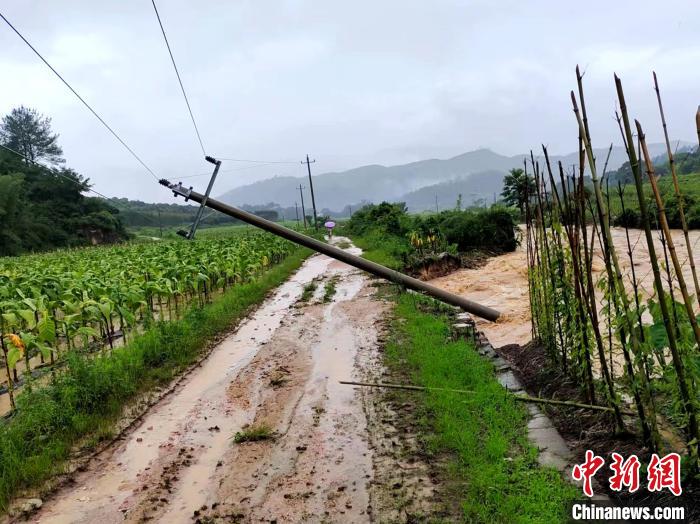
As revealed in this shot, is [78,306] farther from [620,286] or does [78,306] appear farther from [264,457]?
[620,286]

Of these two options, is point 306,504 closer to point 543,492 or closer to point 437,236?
point 543,492

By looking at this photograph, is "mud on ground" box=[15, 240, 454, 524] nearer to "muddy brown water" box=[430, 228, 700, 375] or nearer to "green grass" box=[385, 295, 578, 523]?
"green grass" box=[385, 295, 578, 523]

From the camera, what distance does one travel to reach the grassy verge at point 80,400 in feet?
16.1

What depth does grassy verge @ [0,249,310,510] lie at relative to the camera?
489cm

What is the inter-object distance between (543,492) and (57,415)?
206 inches

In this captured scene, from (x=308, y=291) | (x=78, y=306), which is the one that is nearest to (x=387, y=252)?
(x=308, y=291)

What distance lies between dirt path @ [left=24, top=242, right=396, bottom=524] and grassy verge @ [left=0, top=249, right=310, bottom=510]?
0.39 m

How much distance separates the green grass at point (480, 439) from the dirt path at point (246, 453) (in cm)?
75

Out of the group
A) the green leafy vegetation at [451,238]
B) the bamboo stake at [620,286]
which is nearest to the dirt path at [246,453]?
the bamboo stake at [620,286]

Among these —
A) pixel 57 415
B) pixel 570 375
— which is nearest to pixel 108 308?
pixel 57 415

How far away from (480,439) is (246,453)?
7.75 ft

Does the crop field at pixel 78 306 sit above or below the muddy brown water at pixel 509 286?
above

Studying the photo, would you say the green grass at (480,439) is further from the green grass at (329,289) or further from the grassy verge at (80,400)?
the green grass at (329,289)

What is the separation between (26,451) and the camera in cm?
518
